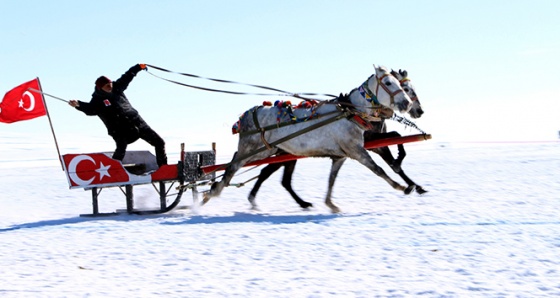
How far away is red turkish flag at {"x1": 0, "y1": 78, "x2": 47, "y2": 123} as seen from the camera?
1045cm

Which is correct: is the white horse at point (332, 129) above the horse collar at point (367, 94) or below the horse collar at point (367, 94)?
below

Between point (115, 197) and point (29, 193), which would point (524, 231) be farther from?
point (29, 193)

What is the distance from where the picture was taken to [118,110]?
9867 millimetres

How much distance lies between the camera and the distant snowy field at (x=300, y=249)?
5539 millimetres

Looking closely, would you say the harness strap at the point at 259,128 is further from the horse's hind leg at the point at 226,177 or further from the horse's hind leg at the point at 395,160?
the horse's hind leg at the point at 395,160

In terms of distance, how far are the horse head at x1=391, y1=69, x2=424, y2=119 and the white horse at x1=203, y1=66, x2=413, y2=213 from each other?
570 mm

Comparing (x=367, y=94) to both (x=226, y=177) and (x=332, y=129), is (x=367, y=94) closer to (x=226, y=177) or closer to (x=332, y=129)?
(x=332, y=129)

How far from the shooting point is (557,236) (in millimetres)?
7297

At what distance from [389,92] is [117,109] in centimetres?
Result: 366

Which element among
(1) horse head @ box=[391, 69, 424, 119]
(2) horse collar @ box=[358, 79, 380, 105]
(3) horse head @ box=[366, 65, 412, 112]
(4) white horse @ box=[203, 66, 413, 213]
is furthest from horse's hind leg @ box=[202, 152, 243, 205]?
(1) horse head @ box=[391, 69, 424, 119]

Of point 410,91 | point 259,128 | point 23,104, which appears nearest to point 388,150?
point 410,91

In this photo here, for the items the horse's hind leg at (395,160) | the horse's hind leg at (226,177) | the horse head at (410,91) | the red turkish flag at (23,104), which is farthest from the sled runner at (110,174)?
the horse head at (410,91)

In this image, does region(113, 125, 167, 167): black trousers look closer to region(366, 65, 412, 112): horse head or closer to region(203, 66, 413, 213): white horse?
region(203, 66, 413, 213): white horse

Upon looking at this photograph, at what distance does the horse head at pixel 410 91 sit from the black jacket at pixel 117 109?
3709mm
